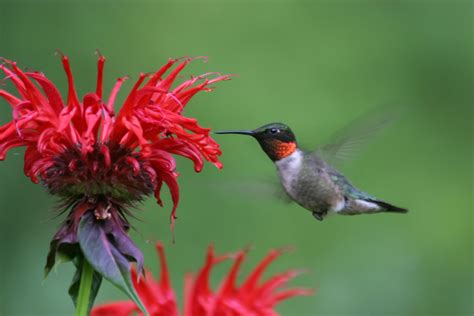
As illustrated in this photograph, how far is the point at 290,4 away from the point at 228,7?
566 mm

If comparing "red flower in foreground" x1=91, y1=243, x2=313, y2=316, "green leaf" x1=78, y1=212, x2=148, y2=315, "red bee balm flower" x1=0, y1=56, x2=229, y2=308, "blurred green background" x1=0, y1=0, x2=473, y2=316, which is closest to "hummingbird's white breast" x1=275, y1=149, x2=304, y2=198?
"red flower in foreground" x1=91, y1=243, x2=313, y2=316

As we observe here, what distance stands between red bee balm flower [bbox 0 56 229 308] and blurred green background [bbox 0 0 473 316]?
239cm

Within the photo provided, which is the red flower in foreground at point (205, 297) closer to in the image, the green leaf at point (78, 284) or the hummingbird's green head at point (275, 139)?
the hummingbird's green head at point (275, 139)

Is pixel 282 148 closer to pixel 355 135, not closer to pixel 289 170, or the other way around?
pixel 289 170

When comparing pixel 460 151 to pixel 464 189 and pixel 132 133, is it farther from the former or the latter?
pixel 132 133

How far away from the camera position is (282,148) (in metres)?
3.29

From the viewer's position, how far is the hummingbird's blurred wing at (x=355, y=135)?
10.7 feet

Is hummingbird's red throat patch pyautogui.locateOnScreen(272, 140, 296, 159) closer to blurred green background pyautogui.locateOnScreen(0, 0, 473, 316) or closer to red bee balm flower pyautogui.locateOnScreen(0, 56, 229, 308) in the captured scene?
red bee balm flower pyautogui.locateOnScreen(0, 56, 229, 308)

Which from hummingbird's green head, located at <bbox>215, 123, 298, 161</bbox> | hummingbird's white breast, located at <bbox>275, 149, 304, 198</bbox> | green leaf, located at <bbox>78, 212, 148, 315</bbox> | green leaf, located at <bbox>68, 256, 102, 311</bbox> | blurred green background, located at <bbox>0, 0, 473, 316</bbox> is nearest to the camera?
green leaf, located at <bbox>78, 212, 148, 315</bbox>

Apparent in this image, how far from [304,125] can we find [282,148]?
3381mm

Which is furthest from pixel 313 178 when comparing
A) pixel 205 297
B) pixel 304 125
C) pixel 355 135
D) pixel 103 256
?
pixel 304 125

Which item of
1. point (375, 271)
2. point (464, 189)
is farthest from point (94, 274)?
point (464, 189)

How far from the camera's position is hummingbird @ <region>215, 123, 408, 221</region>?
3266mm

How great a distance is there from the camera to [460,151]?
275 inches
